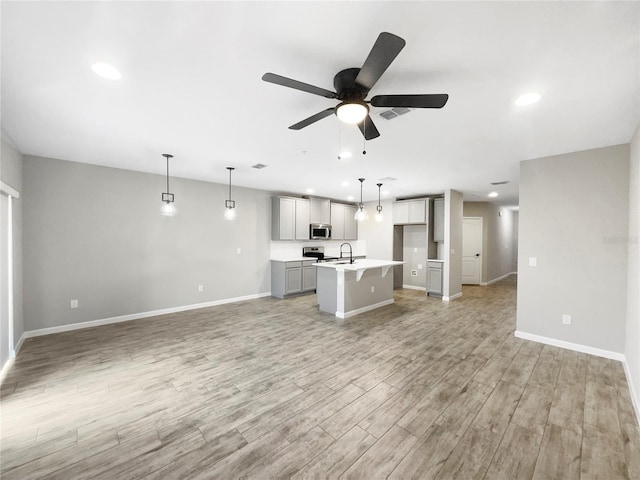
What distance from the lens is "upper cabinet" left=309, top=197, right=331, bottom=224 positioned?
734cm

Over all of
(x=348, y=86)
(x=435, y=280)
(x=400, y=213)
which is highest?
(x=348, y=86)

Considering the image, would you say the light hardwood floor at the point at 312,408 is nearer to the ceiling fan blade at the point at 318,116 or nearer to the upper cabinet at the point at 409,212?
the ceiling fan blade at the point at 318,116

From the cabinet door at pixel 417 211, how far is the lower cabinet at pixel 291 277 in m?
3.04

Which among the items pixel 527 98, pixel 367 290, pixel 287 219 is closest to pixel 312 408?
pixel 527 98

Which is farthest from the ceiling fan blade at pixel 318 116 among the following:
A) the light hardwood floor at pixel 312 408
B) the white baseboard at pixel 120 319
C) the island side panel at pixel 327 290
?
the white baseboard at pixel 120 319

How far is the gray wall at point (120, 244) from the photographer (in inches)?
157

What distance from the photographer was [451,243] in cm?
641

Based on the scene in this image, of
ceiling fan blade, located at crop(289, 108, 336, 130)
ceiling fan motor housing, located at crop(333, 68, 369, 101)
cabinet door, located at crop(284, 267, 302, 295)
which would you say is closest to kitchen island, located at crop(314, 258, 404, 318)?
cabinet door, located at crop(284, 267, 302, 295)

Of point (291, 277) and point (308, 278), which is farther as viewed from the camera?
point (308, 278)

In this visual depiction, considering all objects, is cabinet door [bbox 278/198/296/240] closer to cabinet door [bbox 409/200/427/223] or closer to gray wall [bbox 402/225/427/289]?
cabinet door [bbox 409/200/427/223]

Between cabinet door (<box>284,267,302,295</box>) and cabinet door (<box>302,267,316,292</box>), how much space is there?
5.1 inches

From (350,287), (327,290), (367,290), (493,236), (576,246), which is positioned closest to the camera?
(576,246)

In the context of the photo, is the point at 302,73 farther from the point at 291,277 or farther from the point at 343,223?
the point at 343,223

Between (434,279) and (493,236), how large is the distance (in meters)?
3.89
